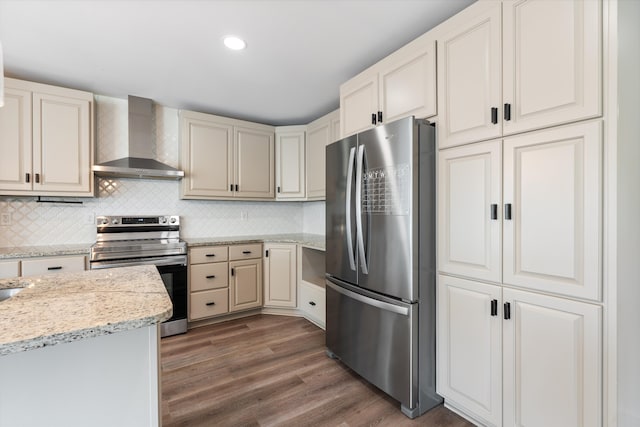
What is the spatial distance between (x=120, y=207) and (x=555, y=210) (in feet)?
11.9

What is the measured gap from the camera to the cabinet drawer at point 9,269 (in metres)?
2.25

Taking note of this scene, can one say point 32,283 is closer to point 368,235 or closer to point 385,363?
point 368,235

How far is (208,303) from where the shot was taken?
312cm

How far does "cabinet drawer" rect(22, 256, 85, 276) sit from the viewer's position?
7.64 ft

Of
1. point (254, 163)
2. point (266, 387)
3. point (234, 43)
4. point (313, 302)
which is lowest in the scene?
point (266, 387)

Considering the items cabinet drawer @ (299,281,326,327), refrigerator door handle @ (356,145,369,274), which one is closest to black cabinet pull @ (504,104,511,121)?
refrigerator door handle @ (356,145,369,274)

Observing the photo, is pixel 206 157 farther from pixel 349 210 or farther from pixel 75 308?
pixel 75 308

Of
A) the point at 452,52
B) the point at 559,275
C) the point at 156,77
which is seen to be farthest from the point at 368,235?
the point at 156,77

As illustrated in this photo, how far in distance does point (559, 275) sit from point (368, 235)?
3.27 ft

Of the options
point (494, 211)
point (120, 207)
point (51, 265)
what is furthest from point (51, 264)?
point (494, 211)

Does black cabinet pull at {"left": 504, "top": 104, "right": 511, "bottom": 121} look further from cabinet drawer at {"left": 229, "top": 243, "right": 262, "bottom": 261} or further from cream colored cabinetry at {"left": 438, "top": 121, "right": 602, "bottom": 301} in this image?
cabinet drawer at {"left": 229, "top": 243, "right": 262, "bottom": 261}

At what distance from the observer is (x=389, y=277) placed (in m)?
1.81

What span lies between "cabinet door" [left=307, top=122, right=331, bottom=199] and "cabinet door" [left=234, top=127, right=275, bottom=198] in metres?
0.50

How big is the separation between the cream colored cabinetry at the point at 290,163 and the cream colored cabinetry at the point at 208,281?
1.06 metres
